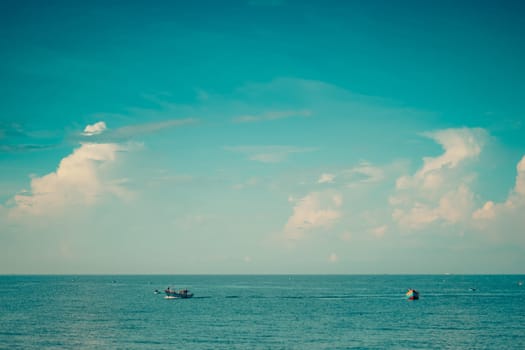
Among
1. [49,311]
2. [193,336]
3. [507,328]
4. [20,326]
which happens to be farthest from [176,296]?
[507,328]

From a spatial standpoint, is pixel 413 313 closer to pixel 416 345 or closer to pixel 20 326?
pixel 416 345

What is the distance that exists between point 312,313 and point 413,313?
24.9 metres

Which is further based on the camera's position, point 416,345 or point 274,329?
point 274,329

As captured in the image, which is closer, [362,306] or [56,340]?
[56,340]

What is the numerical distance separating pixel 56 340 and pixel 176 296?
86.3m

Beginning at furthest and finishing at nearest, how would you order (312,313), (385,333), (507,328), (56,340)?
(312,313) < (507,328) < (385,333) < (56,340)

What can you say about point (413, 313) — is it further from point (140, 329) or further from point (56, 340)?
point (56, 340)

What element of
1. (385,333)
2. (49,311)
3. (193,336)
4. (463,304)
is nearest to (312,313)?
(385,333)

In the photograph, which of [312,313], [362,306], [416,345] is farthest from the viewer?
[362,306]

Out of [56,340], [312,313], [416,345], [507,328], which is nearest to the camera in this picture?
[416,345]

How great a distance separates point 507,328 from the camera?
322 feet

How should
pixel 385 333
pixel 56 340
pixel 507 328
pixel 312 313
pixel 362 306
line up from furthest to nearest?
pixel 362 306, pixel 312 313, pixel 507 328, pixel 385 333, pixel 56 340

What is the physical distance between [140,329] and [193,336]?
13664 mm

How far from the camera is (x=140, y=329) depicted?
95688 millimetres
